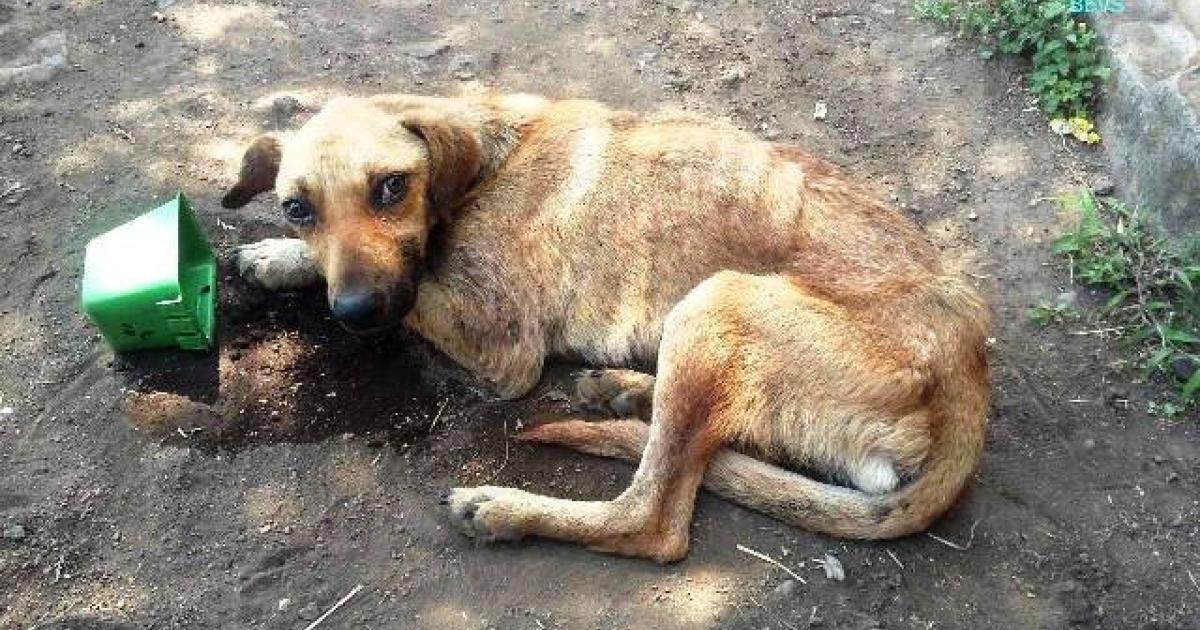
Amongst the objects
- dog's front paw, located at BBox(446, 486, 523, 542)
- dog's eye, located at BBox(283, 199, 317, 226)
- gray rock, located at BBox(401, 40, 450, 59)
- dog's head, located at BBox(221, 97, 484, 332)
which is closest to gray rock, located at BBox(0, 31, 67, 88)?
gray rock, located at BBox(401, 40, 450, 59)

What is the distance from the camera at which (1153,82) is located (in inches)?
229

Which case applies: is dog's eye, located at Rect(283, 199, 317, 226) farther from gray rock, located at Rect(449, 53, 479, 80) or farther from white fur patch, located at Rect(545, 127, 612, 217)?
gray rock, located at Rect(449, 53, 479, 80)

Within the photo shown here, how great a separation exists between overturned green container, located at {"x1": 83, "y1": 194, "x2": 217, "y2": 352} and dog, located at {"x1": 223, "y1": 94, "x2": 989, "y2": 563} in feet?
1.47

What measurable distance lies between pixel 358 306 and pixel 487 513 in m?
0.99

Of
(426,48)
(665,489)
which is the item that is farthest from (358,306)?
(426,48)

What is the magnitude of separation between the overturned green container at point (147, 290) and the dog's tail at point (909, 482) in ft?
8.06

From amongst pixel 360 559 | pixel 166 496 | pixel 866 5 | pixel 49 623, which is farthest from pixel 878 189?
pixel 49 623

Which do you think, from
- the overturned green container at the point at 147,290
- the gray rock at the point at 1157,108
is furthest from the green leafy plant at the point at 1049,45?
the overturned green container at the point at 147,290

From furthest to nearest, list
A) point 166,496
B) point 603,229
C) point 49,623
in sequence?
point 603,229 < point 166,496 < point 49,623

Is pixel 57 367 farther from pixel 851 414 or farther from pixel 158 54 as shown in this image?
pixel 851 414

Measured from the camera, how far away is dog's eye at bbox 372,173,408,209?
15.3 feet

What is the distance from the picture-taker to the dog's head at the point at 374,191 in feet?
14.9

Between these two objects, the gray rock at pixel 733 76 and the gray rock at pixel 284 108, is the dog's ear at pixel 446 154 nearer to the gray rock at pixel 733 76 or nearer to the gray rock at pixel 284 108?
the gray rock at pixel 284 108

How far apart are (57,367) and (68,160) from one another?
5.53ft
